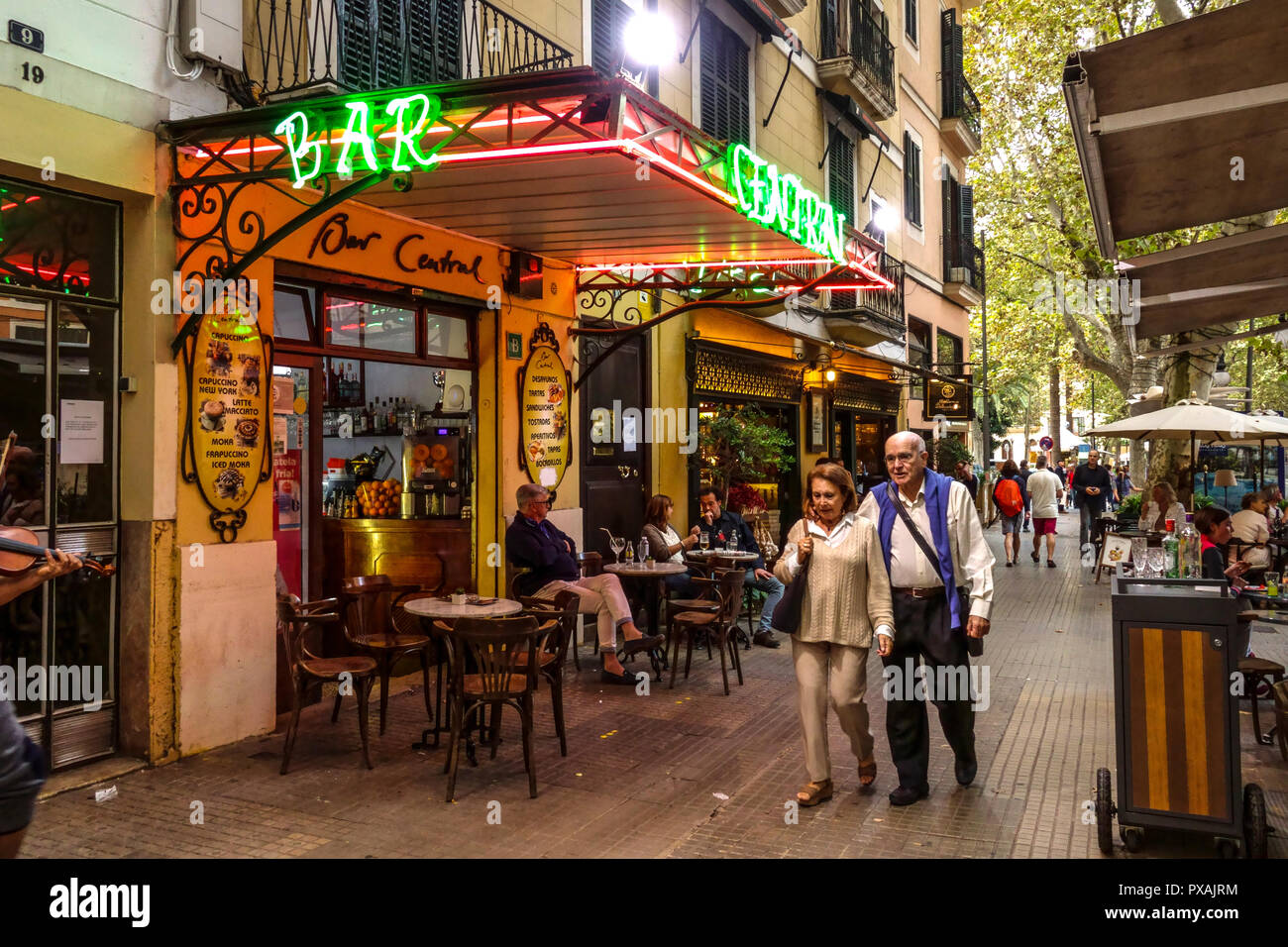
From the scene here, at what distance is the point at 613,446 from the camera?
36.9 feet

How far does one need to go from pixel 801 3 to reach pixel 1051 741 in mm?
11425

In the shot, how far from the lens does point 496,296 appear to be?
911cm

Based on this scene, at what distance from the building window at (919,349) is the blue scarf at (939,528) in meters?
15.8

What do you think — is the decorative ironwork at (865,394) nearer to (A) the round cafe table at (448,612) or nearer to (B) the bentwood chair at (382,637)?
(B) the bentwood chair at (382,637)

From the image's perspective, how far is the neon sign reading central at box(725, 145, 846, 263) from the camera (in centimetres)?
699

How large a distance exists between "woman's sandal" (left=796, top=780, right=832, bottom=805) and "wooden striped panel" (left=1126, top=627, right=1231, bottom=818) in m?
1.53

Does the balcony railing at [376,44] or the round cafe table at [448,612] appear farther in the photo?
the balcony railing at [376,44]

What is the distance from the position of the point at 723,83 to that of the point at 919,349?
33.3ft

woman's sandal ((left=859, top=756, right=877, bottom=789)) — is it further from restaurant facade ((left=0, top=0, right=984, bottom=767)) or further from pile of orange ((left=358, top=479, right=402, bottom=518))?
pile of orange ((left=358, top=479, right=402, bottom=518))

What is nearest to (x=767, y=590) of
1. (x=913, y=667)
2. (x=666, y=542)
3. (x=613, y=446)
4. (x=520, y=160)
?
(x=666, y=542)

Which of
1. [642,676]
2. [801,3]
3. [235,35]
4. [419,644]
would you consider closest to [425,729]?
[419,644]

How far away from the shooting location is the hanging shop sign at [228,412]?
629 centimetres

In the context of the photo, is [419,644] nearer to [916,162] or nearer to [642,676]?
[642,676]

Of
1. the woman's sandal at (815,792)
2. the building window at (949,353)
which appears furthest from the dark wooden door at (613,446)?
the building window at (949,353)
